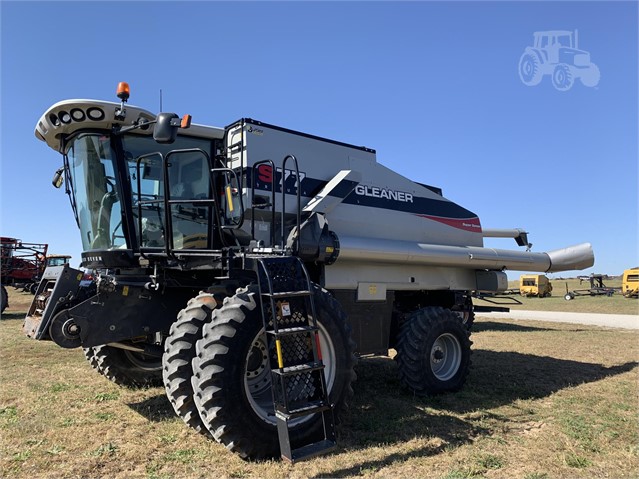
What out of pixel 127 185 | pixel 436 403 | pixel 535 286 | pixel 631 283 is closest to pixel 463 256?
pixel 436 403

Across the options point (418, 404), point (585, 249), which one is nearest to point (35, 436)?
point (418, 404)

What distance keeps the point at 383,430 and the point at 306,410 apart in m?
1.16

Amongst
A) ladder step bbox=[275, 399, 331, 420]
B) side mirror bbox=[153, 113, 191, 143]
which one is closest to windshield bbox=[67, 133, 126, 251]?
side mirror bbox=[153, 113, 191, 143]

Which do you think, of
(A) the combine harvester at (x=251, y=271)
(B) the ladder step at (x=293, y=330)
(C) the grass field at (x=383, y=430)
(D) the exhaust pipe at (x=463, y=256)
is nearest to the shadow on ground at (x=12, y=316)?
(C) the grass field at (x=383, y=430)

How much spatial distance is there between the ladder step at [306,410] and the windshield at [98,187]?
8.79ft

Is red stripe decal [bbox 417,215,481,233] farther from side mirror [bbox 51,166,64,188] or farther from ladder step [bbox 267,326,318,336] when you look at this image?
side mirror [bbox 51,166,64,188]

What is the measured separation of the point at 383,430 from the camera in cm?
458

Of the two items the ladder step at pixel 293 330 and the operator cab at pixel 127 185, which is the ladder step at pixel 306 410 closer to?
the ladder step at pixel 293 330

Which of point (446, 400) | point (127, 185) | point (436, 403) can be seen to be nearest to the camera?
point (127, 185)

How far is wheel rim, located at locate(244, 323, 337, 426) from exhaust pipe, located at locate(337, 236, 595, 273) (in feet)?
4.54

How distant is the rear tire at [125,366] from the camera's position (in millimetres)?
6074

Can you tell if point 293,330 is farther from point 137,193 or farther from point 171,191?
point 137,193

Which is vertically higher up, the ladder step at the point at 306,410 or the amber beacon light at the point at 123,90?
the amber beacon light at the point at 123,90

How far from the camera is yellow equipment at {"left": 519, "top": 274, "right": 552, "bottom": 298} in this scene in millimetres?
38938
